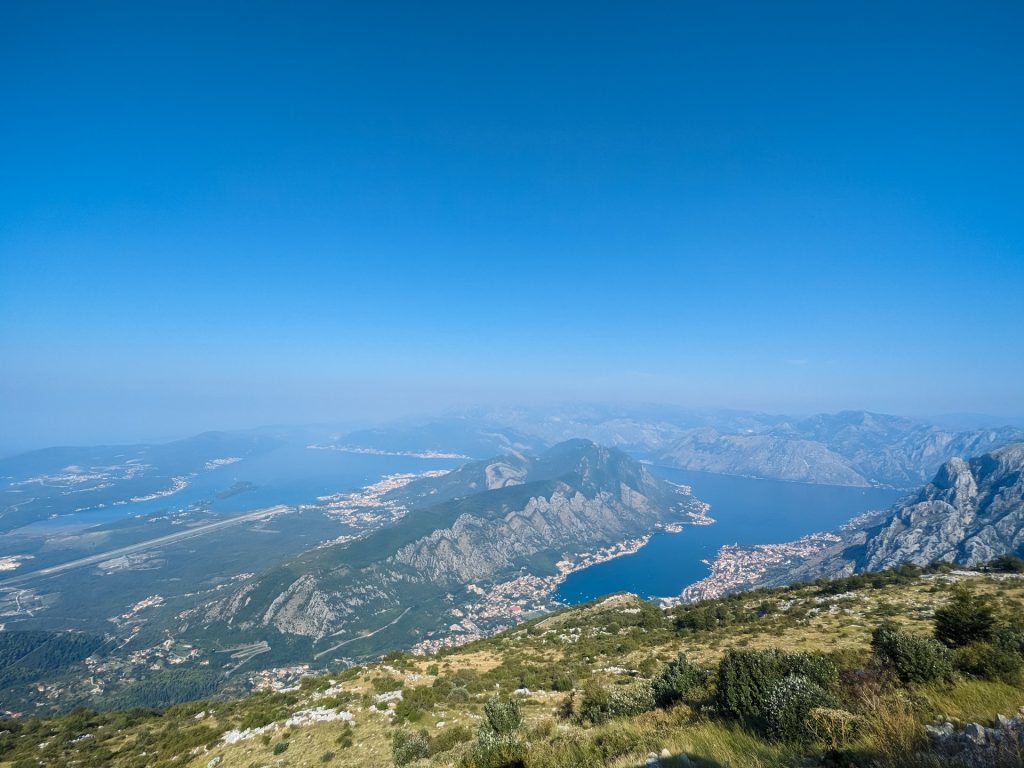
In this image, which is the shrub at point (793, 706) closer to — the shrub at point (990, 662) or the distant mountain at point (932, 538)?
the shrub at point (990, 662)

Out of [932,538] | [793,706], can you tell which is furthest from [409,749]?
[932,538]

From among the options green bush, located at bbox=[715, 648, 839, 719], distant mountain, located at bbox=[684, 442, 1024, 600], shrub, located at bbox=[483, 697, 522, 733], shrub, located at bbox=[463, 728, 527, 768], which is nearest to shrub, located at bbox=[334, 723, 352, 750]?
shrub, located at bbox=[483, 697, 522, 733]

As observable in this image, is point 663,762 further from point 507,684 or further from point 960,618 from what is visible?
point 507,684

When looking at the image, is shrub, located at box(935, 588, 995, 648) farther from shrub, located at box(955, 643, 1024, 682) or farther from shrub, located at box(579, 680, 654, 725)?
shrub, located at box(579, 680, 654, 725)

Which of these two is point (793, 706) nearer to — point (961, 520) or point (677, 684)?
→ point (677, 684)

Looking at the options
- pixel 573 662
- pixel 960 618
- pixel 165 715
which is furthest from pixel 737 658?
pixel 165 715

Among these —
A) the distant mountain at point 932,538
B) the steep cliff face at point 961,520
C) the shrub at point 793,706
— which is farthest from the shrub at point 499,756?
the steep cliff face at point 961,520
